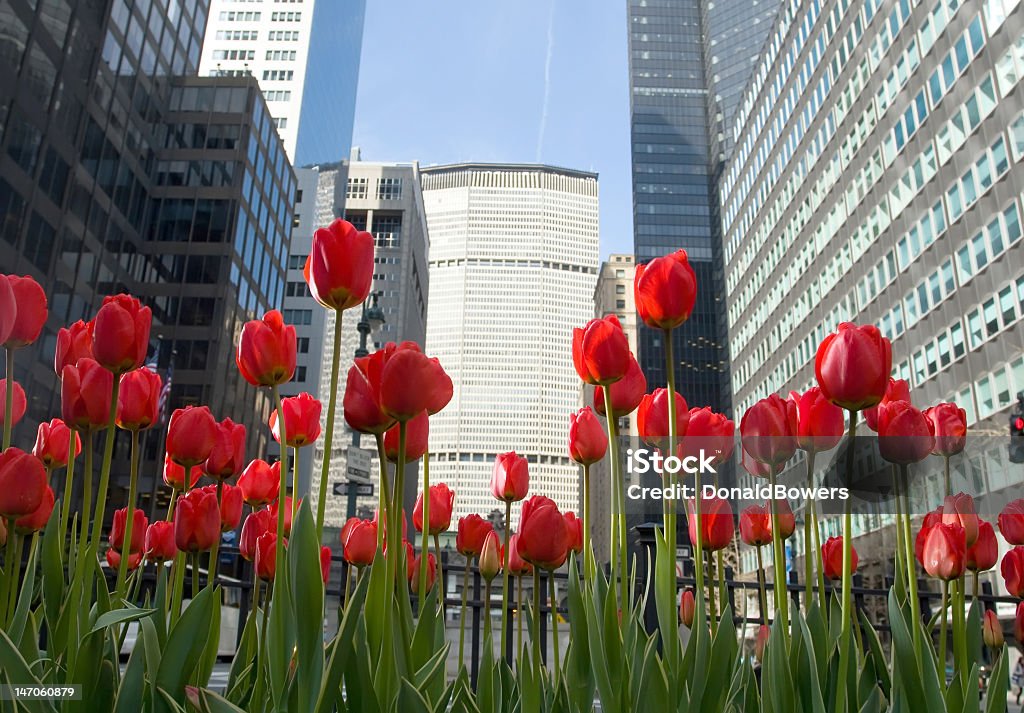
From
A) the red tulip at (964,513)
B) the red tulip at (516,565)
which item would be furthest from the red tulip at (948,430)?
the red tulip at (516,565)

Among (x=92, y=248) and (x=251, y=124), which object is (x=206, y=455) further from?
(x=251, y=124)

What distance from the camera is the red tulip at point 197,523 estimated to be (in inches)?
65.9

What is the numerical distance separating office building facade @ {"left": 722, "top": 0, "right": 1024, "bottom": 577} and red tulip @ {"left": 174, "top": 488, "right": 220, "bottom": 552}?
A: 13.7m

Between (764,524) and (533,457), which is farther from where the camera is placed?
(533,457)

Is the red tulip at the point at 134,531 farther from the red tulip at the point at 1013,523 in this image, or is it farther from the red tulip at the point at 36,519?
the red tulip at the point at 1013,523

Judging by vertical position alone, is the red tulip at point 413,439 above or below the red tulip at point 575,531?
above

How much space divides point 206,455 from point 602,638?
1.01 metres

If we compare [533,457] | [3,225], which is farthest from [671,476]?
[533,457]

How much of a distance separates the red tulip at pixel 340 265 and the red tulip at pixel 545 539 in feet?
2.01

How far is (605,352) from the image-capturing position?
1.61 m

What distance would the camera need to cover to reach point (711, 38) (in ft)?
420

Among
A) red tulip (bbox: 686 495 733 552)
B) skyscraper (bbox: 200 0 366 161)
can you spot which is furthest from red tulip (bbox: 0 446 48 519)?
skyscraper (bbox: 200 0 366 161)

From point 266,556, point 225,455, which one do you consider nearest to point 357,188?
point 225,455

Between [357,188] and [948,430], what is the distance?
386 feet
